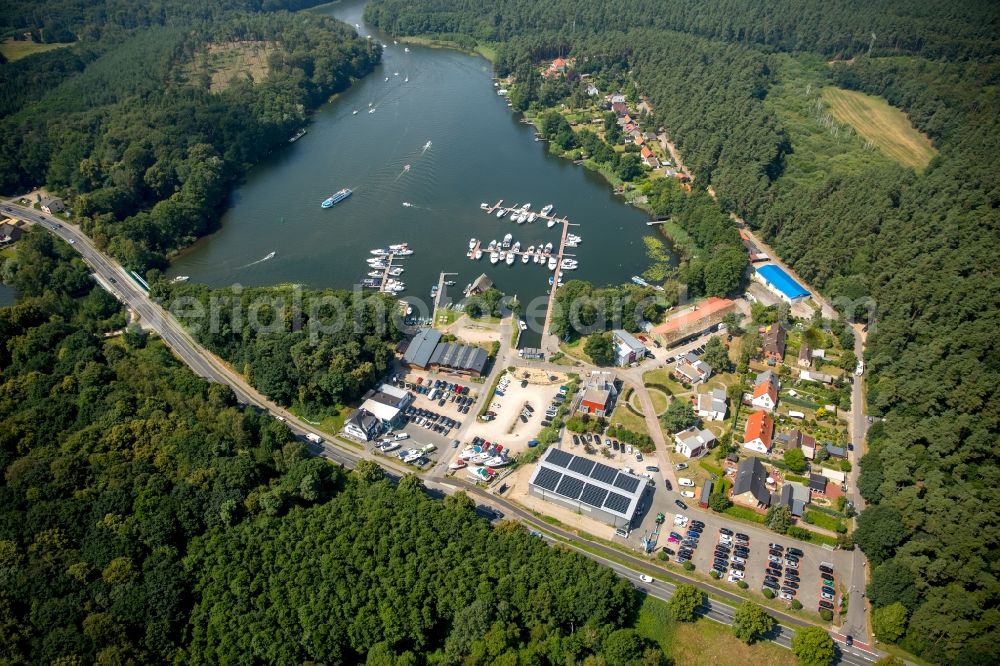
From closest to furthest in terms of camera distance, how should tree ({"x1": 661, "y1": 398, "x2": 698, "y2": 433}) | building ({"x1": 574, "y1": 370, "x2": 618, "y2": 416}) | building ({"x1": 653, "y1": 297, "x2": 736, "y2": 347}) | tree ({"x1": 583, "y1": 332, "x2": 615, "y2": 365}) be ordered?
tree ({"x1": 661, "y1": 398, "x2": 698, "y2": 433}), building ({"x1": 574, "y1": 370, "x2": 618, "y2": 416}), tree ({"x1": 583, "y1": 332, "x2": 615, "y2": 365}), building ({"x1": 653, "y1": 297, "x2": 736, "y2": 347})

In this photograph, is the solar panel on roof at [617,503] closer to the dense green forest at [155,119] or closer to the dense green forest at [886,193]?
the dense green forest at [886,193]

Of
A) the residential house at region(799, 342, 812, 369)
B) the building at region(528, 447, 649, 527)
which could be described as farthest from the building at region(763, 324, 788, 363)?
the building at region(528, 447, 649, 527)

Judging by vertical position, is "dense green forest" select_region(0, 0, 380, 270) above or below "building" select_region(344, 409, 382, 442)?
above

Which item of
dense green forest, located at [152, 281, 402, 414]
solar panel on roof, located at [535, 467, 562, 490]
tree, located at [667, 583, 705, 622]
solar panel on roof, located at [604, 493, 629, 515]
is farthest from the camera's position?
dense green forest, located at [152, 281, 402, 414]

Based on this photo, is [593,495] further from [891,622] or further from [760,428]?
[891,622]

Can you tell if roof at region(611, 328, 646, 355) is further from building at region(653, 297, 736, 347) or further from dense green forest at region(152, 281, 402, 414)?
dense green forest at region(152, 281, 402, 414)

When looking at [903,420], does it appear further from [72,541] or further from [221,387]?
[72,541]
